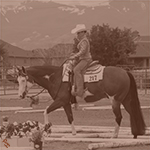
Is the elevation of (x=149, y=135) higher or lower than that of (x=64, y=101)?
lower

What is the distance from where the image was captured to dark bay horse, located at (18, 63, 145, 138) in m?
12.4

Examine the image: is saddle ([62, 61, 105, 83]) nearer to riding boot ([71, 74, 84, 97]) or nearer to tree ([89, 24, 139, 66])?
riding boot ([71, 74, 84, 97])

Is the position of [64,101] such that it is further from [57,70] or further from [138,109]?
[138,109]

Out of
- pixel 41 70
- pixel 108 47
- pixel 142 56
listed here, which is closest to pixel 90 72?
pixel 41 70

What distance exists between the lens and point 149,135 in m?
12.4

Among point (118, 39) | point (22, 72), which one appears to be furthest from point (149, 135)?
point (118, 39)

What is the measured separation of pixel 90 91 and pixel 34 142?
3.07m

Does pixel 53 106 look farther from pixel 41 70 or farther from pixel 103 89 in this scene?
pixel 103 89

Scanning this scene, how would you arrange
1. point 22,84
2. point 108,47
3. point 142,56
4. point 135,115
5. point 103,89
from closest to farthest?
point 135,115, point 103,89, point 22,84, point 108,47, point 142,56

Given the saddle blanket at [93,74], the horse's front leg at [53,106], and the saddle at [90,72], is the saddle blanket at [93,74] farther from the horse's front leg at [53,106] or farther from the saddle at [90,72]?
the horse's front leg at [53,106]

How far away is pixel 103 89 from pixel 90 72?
1.66 feet

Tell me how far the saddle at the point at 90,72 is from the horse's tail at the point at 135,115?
0.72m

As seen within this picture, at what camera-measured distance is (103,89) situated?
12.5 meters

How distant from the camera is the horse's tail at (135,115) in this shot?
12203 millimetres
